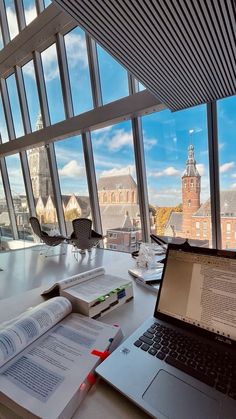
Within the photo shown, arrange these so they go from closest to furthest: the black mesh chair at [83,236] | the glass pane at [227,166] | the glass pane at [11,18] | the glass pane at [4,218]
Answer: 1. the glass pane at [227,166]
2. the black mesh chair at [83,236]
3. the glass pane at [11,18]
4. the glass pane at [4,218]

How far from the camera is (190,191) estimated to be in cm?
421

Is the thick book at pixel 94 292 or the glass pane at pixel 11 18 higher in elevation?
the glass pane at pixel 11 18

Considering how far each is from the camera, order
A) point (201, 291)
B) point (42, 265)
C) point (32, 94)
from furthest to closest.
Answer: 1. point (32, 94)
2. point (42, 265)
3. point (201, 291)

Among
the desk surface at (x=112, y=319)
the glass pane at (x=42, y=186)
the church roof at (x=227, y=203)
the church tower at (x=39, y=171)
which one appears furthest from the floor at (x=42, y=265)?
the church tower at (x=39, y=171)

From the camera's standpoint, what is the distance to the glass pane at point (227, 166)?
3.72 meters

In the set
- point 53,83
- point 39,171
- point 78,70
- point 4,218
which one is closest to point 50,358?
point 78,70

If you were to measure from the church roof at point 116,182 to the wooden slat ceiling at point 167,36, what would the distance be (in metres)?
2.04

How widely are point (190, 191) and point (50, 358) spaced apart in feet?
12.6

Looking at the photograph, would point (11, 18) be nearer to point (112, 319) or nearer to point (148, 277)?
point (148, 277)

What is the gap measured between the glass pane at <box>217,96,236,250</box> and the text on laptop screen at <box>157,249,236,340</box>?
10.7 feet

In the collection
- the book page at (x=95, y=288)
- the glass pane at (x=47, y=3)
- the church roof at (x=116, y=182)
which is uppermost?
the glass pane at (x=47, y=3)

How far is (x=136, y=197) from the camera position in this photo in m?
4.92

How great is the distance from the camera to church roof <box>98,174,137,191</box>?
16.3 feet

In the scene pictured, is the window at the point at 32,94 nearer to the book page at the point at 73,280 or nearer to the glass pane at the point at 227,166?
the glass pane at the point at 227,166
